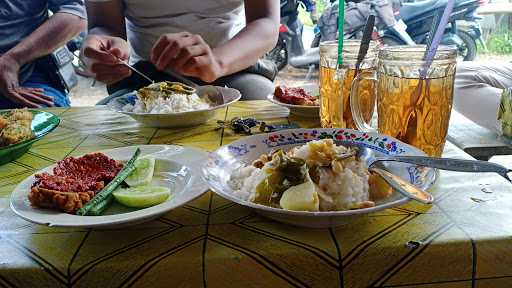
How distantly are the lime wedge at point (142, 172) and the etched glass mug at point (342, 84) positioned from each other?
0.37 m

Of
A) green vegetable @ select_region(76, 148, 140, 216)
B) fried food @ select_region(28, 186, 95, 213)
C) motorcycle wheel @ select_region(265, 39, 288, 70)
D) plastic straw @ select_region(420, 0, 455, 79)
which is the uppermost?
plastic straw @ select_region(420, 0, 455, 79)

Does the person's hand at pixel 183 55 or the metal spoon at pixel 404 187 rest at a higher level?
the person's hand at pixel 183 55

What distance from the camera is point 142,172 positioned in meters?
0.68

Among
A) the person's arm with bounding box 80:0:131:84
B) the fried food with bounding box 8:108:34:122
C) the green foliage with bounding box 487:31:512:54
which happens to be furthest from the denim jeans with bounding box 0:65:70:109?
the green foliage with bounding box 487:31:512:54

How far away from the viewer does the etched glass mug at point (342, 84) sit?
0.86 metres

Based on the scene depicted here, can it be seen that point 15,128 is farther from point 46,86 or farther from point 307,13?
point 307,13

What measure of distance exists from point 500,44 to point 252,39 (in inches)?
138

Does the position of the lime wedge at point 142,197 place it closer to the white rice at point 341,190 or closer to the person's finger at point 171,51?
the white rice at point 341,190

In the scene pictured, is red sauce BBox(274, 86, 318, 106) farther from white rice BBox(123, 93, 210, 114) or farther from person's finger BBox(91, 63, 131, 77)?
person's finger BBox(91, 63, 131, 77)

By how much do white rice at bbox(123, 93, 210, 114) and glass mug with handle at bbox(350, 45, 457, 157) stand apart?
42 cm

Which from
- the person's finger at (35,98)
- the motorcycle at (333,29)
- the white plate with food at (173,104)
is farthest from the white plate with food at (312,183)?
the motorcycle at (333,29)

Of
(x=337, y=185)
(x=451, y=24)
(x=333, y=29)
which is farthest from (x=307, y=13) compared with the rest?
(x=337, y=185)

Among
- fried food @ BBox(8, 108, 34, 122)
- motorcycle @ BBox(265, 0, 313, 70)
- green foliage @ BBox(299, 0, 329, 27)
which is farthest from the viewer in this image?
green foliage @ BBox(299, 0, 329, 27)

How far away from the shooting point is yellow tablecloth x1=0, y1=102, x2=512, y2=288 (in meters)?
0.51
